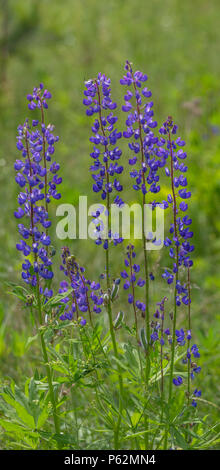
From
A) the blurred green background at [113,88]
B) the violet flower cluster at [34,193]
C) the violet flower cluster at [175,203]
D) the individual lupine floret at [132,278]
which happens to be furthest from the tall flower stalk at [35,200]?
the blurred green background at [113,88]

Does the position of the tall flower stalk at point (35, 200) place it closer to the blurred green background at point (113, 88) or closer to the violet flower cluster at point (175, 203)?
the violet flower cluster at point (175, 203)

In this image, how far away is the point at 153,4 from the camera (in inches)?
327

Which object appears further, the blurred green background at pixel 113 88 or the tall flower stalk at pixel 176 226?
the blurred green background at pixel 113 88

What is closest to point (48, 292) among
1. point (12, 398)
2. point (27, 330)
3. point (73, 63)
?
point (12, 398)

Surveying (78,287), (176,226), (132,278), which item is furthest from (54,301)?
(176,226)

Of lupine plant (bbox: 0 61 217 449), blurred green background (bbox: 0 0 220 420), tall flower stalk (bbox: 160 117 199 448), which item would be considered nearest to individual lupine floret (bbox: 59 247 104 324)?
lupine plant (bbox: 0 61 217 449)

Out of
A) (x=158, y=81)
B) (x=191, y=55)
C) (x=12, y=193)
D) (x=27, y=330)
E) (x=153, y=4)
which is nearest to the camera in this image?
(x=27, y=330)

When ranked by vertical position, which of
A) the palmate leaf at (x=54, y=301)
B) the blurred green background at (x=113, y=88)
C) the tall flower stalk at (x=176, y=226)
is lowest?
the palmate leaf at (x=54, y=301)

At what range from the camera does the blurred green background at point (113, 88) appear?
3459 millimetres

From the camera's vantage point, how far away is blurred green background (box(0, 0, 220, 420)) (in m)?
3.46

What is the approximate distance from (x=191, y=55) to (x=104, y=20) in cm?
140

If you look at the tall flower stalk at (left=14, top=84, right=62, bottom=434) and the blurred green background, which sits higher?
the blurred green background

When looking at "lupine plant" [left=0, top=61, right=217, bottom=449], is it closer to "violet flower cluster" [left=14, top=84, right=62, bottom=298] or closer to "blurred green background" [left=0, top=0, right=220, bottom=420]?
"violet flower cluster" [left=14, top=84, right=62, bottom=298]
